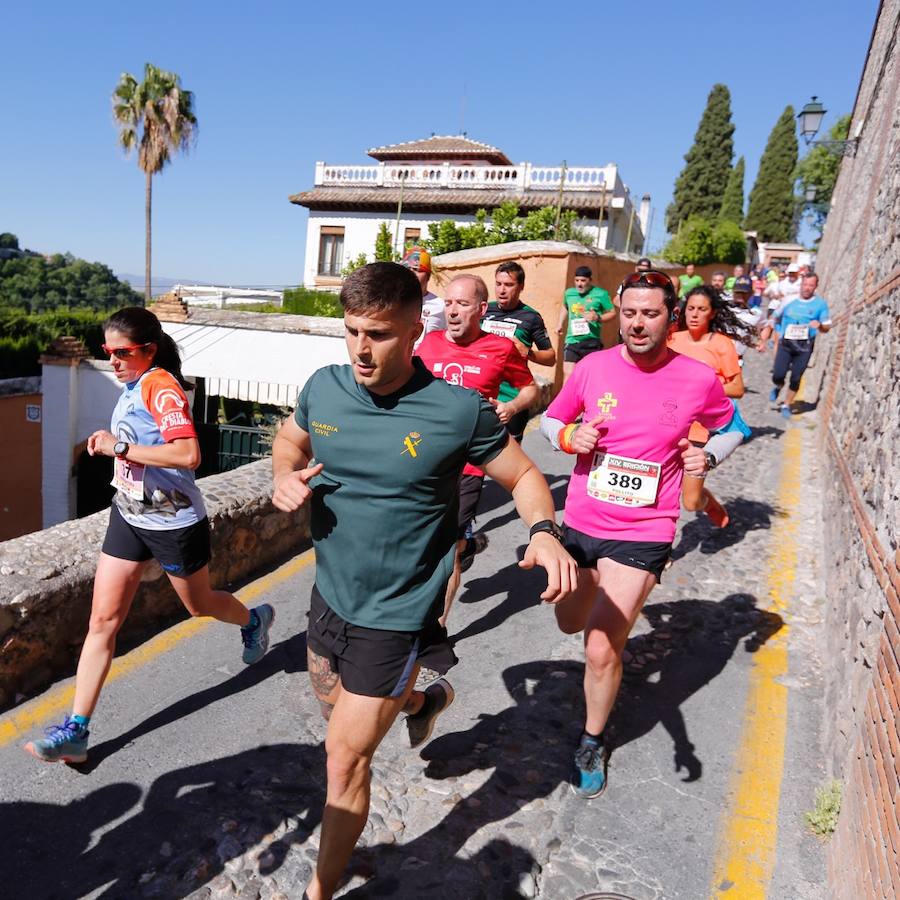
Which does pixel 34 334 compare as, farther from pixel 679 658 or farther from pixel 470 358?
pixel 679 658

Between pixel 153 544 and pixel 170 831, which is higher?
pixel 153 544

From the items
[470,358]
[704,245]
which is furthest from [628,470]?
[704,245]

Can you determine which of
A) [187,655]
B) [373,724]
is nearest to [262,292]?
[187,655]

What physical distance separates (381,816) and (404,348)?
1.81 metres

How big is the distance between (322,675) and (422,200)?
106 feet

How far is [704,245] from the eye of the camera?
106 feet

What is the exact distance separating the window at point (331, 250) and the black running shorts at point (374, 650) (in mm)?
34538

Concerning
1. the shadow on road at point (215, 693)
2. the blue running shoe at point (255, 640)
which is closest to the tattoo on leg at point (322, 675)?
the shadow on road at point (215, 693)

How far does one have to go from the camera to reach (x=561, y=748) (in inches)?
133

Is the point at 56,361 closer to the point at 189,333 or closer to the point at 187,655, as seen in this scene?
the point at 189,333

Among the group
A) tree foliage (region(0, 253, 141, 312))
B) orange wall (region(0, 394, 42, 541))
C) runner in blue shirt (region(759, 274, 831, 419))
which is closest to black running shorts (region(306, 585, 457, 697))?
runner in blue shirt (region(759, 274, 831, 419))

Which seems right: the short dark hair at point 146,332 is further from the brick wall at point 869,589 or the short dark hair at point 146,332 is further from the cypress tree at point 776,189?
the cypress tree at point 776,189

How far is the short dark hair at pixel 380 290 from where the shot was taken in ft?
7.24

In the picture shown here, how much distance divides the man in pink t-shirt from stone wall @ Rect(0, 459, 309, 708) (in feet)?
6.94
